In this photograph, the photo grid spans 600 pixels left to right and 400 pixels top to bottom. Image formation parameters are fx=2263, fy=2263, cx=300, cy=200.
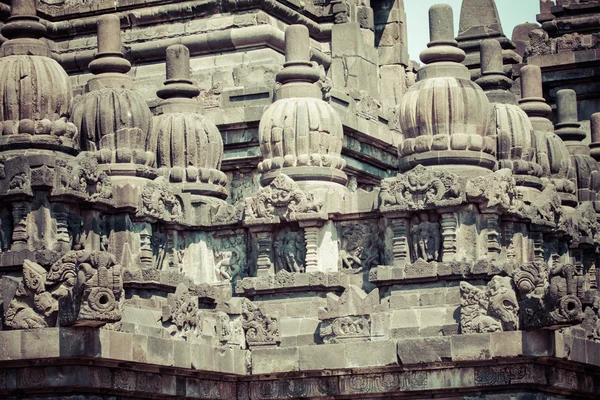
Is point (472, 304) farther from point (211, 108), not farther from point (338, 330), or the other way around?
point (211, 108)

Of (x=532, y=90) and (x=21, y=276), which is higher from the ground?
(x=532, y=90)

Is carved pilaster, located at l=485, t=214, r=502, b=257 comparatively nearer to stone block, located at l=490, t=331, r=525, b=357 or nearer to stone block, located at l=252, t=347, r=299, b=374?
stone block, located at l=490, t=331, r=525, b=357

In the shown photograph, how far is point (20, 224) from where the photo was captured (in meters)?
40.5

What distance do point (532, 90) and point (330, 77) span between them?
4968 millimetres

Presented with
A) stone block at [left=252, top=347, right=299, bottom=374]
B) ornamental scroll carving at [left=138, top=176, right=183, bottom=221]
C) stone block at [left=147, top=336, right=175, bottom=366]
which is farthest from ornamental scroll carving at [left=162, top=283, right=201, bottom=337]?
ornamental scroll carving at [left=138, top=176, right=183, bottom=221]

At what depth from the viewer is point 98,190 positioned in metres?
41.9

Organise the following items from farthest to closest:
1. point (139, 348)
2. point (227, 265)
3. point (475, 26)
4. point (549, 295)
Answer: point (475, 26) < point (227, 265) < point (549, 295) < point (139, 348)

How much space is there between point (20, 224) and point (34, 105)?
244 cm

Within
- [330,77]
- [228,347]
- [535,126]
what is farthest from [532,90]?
[228,347]

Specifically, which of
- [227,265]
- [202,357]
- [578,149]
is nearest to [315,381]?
[202,357]

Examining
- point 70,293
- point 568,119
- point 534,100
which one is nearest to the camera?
point 70,293

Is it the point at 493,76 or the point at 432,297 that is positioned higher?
the point at 493,76

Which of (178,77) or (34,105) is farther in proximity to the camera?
(178,77)

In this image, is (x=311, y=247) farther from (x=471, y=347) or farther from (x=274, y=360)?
(x=471, y=347)
